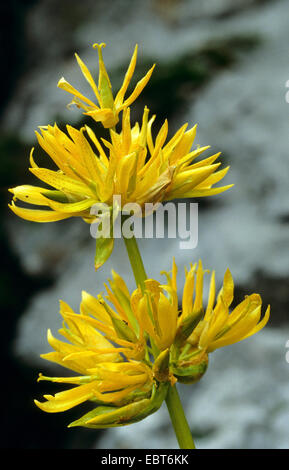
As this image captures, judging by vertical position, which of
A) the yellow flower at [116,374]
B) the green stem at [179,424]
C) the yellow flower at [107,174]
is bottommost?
the green stem at [179,424]

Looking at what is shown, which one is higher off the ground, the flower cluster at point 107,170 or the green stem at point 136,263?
the flower cluster at point 107,170

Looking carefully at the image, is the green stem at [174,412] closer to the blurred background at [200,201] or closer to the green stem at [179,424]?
the green stem at [179,424]

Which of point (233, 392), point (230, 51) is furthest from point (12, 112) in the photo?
point (233, 392)

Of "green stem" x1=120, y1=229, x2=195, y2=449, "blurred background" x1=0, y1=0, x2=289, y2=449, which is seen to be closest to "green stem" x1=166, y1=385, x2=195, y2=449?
"green stem" x1=120, y1=229, x2=195, y2=449

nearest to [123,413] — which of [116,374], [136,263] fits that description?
[116,374]

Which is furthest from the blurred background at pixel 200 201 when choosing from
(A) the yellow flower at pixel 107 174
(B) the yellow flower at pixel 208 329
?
(A) the yellow flower at pixel 107 174

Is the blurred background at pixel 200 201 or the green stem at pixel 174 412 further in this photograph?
the blurred background at pixel 200 201

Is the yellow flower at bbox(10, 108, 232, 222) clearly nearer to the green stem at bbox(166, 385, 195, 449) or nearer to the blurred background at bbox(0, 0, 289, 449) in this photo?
the green stem at bbox(166, 385, 195, 449)
